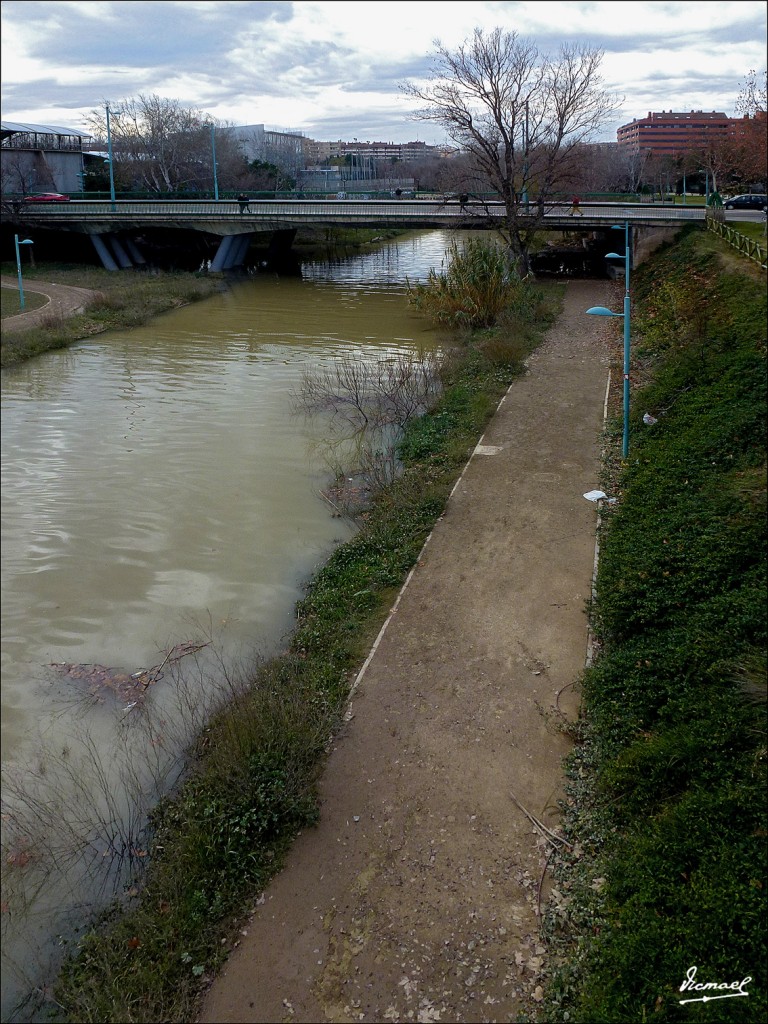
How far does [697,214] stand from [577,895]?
37723mm

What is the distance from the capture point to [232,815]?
6.89 meters

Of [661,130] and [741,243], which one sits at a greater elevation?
[661,130]

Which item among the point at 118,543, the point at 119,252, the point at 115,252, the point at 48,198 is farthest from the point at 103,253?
the point at 118,543

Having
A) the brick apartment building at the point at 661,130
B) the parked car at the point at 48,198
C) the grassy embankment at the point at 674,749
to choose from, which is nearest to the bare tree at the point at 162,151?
the parked car at the point at 48,198

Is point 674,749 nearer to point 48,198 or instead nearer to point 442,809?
point 442,809

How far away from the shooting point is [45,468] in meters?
6.85

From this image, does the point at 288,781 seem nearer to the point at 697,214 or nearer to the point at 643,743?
the point at 643,743

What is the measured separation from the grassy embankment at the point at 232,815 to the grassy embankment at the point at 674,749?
2.27 metres

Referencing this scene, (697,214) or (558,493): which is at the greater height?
(697,214)

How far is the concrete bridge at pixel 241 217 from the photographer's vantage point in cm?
3984

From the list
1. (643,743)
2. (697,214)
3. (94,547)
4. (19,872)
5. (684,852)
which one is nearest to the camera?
(684,852)

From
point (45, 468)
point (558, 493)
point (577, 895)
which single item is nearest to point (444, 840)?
point (577, 895)

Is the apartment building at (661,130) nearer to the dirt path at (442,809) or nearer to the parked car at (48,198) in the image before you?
the parked car at (48,198)

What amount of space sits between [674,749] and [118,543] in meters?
7.11
